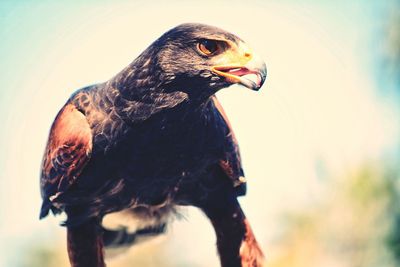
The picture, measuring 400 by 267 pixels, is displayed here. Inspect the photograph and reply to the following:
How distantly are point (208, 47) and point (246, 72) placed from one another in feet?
0.69

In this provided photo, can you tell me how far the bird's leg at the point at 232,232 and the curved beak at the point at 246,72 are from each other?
2.75 feet

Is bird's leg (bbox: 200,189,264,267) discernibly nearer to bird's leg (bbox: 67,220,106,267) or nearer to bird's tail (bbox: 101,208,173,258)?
bird's tail (bbox: 101,208,173,258)

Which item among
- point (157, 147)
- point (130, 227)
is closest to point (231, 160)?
point (157, 147)

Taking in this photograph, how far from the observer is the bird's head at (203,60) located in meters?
2.85

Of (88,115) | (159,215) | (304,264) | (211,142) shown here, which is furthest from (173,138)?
(304,264)

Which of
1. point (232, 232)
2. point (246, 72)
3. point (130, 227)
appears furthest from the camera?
point (130, 227)

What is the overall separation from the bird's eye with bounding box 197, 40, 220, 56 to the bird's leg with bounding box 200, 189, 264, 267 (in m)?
0.90

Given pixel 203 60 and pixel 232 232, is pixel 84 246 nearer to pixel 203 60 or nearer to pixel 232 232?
pixel 232 232

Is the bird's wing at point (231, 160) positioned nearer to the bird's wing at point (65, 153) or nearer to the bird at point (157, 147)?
the bird at point (157, 147)

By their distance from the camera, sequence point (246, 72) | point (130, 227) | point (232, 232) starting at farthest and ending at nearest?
point (130, 227) → point (232, 232) → point (246, 72)

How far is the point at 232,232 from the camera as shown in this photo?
139 inches

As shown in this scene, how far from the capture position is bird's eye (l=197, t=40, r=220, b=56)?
9.52 feet

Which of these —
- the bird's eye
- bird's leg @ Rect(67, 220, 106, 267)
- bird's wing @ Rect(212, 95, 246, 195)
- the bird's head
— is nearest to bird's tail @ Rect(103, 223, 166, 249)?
bird's leg @ Rect(67, 220, 106, 267)

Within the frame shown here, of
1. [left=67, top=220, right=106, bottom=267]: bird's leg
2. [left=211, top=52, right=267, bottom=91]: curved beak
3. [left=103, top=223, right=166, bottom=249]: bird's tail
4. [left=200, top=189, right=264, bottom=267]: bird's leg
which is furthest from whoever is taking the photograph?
[left=103, top=223, right=166, bottom=249]: bird's tail
